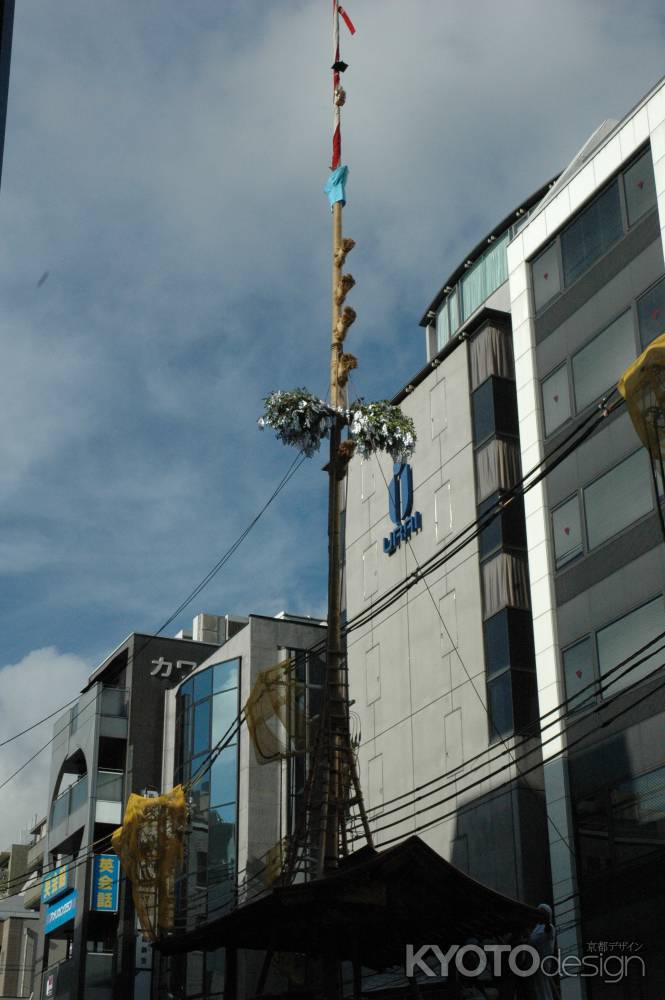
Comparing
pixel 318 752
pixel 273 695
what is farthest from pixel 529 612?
pixel 318 752

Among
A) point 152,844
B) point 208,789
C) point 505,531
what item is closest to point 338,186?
point 505,531

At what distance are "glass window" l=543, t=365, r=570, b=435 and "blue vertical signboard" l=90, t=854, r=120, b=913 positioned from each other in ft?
86.6

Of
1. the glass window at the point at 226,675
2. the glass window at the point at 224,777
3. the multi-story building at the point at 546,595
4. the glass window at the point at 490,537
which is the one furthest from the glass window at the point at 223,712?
the glass window at the point at 490,537

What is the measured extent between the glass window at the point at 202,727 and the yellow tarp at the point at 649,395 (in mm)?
35676

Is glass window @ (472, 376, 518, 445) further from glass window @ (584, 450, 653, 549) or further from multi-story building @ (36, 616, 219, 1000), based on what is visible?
multi-story building @ (36, 616, 219, 1000)

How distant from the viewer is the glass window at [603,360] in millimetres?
34469

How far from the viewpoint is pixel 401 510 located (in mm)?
42719

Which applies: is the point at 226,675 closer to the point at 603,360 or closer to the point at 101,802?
the point at 101,802

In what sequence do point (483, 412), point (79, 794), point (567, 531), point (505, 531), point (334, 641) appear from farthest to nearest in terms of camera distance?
1. point (79, 794)
2. point (483, 412)
3. point (505, 531)
4. point (567, 531)
5. point (334, 641)

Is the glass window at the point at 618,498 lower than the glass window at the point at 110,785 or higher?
higher

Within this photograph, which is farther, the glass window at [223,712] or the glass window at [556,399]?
the glass window at [223,712]

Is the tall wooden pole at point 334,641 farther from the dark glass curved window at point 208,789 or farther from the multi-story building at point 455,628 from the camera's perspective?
the dark glass curved window at point 208,789

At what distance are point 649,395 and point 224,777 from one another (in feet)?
112

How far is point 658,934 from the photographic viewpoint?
1160 inches
